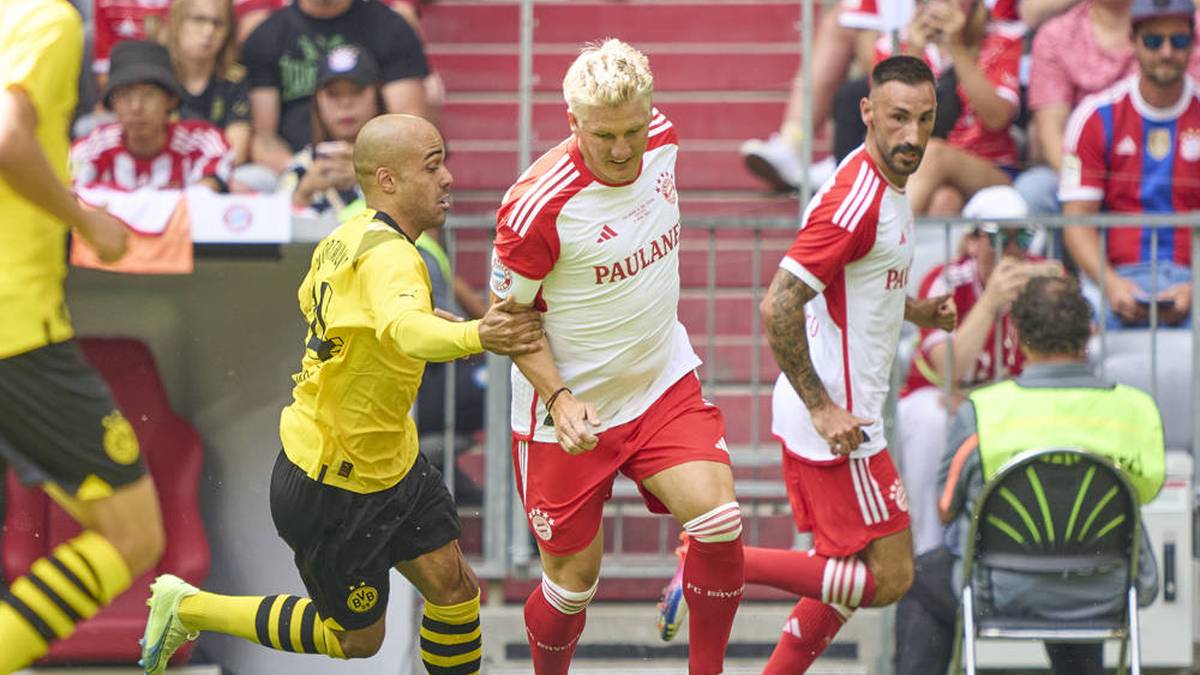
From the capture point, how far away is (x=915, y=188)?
919cm

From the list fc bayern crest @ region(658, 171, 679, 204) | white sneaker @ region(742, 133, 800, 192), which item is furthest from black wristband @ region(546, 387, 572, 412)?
white sneaker @ region(742, 133, 800, 192)

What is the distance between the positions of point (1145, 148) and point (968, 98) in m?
0.88

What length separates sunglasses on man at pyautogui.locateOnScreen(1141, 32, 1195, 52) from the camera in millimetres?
9258

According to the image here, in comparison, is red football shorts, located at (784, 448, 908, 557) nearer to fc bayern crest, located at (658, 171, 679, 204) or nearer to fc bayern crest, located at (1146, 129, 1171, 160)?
fc bayern crest, located at (658, 171, 679, 204)

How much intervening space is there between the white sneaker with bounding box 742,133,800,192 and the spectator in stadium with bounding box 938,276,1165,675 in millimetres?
1814

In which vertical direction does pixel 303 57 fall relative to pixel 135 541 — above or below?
above

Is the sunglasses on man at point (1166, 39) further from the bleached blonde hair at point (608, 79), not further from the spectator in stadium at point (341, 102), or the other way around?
the bleached blonde hair at point (608, 79)

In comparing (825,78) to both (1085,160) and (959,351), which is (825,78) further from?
(959,351)

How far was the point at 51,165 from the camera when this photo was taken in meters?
6.52

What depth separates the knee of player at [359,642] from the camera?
664 cm

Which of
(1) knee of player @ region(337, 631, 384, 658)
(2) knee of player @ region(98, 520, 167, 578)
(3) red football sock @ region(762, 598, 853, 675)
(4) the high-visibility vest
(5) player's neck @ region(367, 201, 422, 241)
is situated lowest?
(3) red football sock @ region(762, 598, 853, 675)

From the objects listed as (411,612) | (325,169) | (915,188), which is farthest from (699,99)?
(411,612)

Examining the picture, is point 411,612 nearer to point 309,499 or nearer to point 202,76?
point 309,499

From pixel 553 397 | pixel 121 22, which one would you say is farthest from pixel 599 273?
pixel 121 22
